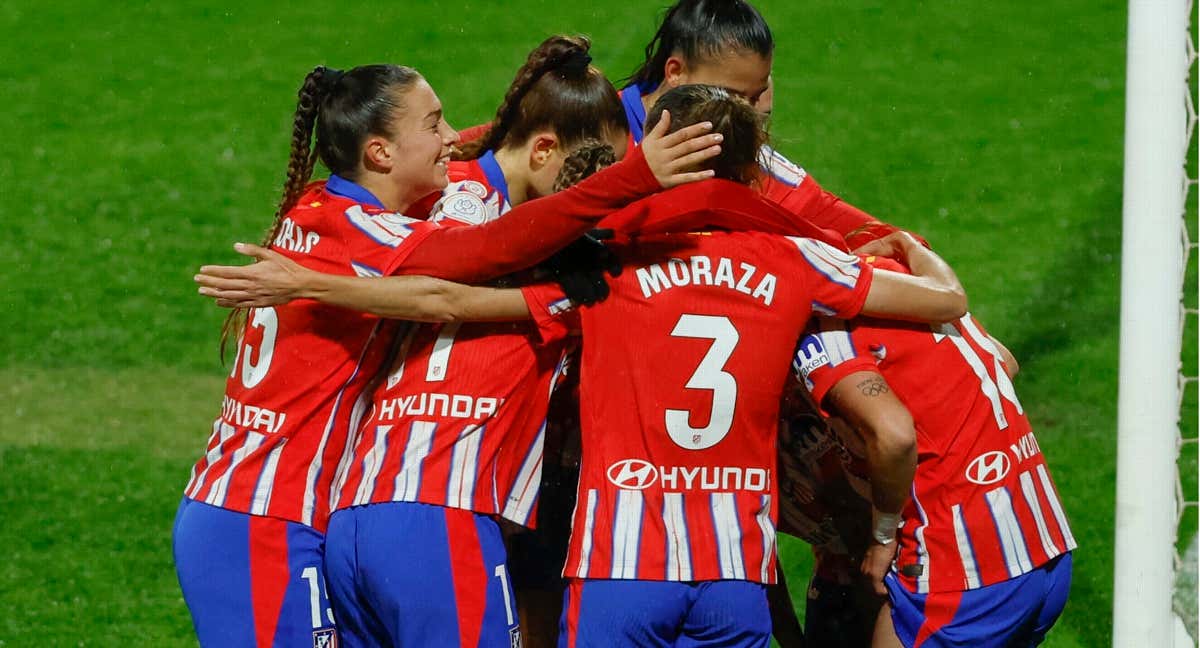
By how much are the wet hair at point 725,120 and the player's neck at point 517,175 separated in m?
0.59

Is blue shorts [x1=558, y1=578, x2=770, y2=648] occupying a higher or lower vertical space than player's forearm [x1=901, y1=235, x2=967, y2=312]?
lower

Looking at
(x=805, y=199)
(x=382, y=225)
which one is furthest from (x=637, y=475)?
(x=805, y=199)

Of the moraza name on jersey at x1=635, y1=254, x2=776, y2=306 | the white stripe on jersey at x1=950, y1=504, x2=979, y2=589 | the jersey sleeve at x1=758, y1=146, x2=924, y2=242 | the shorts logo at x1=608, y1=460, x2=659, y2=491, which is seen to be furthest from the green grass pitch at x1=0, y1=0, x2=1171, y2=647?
the moraza name on jersey at x1=635, y1=254, x2=776, y2=306

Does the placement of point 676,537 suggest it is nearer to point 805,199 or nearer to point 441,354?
point 441,354

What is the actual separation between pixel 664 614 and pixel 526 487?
1.69ft

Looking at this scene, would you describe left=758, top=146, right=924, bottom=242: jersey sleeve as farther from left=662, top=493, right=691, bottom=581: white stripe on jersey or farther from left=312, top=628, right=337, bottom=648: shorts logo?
left=312, top=628, right=337, bottom=648: shorts logo

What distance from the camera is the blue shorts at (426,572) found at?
345cm

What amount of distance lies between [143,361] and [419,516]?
22.2ft

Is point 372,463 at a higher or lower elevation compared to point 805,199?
lower

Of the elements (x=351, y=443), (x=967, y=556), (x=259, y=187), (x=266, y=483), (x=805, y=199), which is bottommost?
(x=967, y=556)

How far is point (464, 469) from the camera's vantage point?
139 inches

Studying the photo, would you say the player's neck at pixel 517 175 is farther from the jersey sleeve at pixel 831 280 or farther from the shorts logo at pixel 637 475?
the shorts logo at pixel 637 475

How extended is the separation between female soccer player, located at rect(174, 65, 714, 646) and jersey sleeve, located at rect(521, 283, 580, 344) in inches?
3.9

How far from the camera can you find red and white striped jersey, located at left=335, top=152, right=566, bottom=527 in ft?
11.5
